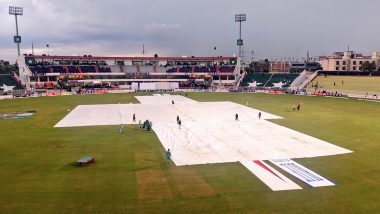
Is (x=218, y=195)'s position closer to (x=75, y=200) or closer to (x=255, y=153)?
(x=75, y=200)

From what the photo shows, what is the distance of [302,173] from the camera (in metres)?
22.9

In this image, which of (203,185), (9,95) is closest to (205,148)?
(203,185)

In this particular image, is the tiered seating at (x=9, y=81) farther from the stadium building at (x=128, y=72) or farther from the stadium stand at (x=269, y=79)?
the stadium stand at (x=269, y=79)

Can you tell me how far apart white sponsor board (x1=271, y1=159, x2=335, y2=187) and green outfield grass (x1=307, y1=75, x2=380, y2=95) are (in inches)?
2738

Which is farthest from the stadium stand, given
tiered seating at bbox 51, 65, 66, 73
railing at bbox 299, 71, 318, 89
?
tiered seating at bbox 51, 65, 66, 73

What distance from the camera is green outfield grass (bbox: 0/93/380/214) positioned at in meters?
17.4

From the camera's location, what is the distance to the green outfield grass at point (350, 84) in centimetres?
8829

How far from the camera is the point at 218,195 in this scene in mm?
18969

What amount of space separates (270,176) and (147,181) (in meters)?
8.29

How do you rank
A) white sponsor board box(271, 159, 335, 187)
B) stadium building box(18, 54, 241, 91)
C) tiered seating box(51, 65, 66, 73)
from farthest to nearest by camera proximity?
tiered seating box(51, 65, 66, 73) → stadium building box(18, 54, 241, 91) → white sponsor board box(271, 159, 335, 187)

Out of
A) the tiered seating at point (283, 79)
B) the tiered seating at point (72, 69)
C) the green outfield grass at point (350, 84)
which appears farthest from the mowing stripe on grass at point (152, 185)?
the tiered seating at point (72, 69)

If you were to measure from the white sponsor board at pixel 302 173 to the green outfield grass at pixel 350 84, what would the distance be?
228 ft

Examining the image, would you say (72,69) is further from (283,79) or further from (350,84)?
(350,84)

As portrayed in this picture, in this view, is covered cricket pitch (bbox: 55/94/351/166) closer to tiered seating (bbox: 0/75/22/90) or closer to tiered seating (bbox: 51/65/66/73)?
tiered seating (bbox: 0/75/22/90)
